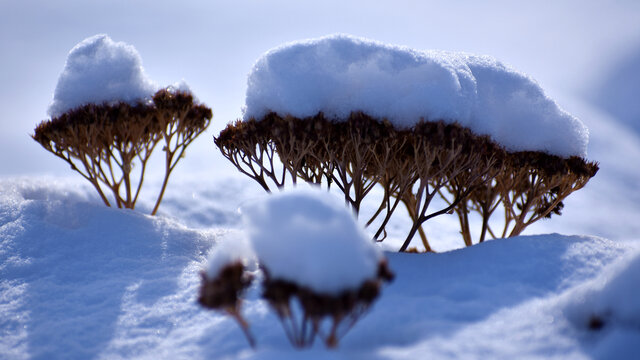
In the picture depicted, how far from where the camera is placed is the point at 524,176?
8.33m

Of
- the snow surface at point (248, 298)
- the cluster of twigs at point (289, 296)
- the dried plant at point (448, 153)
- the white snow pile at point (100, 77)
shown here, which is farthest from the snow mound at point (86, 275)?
the dried plant at point (448, 153)

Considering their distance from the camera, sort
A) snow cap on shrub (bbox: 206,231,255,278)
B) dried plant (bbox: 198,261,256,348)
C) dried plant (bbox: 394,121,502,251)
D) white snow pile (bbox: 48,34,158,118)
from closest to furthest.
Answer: dried plant (bbox: 198,261,256,348), snow cap on shrub (bbox: 206,231,255,278), dried plant (bbox: 394,121,502,251), white snow pile (bbox: 48,34,158,118)

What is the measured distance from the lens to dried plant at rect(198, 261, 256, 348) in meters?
3.21

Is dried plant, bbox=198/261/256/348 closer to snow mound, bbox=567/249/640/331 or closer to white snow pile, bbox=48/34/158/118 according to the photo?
snow mound, bbox=567/249/640/331

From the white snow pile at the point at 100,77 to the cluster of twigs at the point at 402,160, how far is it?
1834 mm

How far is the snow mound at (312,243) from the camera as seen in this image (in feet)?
10.0

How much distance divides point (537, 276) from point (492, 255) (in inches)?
26.6

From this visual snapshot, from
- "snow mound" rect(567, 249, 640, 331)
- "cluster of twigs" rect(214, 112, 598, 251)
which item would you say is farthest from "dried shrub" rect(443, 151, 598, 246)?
"snow mound" rect(567, 249, 640, 331)

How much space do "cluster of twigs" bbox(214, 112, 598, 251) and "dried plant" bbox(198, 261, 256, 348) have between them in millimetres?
3472

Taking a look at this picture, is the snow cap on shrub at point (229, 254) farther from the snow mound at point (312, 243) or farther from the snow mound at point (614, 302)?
the snow mound at point (614, 302)

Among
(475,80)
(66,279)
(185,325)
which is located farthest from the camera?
(475,80)

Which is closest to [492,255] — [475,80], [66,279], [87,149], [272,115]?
[475,80]

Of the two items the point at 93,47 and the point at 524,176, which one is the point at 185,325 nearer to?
the point at 93,47

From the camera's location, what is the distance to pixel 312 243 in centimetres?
310
